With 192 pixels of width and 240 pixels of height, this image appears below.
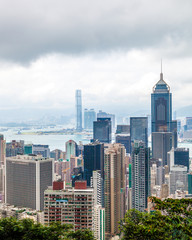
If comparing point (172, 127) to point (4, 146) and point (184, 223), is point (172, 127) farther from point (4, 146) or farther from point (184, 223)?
point (184, 223)

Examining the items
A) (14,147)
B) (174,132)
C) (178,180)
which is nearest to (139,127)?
(174,132)

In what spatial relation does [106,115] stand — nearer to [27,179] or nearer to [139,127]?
[139,127]

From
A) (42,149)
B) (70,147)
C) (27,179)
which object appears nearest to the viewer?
(27,179)

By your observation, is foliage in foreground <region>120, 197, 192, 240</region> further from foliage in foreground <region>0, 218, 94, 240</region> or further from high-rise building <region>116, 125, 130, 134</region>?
high-rise building <region>116, 125, 130, 134</region>

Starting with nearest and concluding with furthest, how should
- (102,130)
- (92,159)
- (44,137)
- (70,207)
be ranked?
(70,207) < (92,159) < (44,137) < (102,130)

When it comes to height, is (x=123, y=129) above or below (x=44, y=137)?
above

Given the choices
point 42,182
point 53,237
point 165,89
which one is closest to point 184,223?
point 53,237
